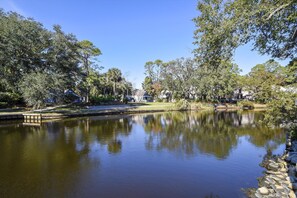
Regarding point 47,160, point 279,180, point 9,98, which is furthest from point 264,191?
point 9,98

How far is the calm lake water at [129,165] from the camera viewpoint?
6.26 metres

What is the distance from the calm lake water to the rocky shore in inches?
16.6

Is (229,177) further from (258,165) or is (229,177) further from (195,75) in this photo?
(195,75)

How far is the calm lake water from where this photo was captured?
20.5 feet

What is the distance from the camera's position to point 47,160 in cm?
891

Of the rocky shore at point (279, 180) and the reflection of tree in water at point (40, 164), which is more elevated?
the rocky shore at point (279, 180)

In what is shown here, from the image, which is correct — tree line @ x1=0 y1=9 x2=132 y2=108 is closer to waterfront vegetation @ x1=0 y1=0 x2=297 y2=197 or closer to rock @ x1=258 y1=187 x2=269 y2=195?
waterfront vegetation @ x1=0 y1=0 x2=297 y2=197

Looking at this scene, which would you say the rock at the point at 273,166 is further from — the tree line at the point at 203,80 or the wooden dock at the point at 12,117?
the tree line at the point at 203,80

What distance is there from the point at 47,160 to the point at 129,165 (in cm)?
377

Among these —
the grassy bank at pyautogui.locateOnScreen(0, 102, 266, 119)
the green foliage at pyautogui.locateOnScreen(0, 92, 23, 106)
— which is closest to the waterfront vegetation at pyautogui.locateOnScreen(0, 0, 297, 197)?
the grassy bank at pyautogui.locateOnScreen(0, 102, 266, 119)

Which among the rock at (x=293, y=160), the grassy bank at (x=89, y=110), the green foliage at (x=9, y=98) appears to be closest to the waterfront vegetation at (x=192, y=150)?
the rock at (x=293, y=160)

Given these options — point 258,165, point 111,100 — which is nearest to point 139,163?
point 258,165

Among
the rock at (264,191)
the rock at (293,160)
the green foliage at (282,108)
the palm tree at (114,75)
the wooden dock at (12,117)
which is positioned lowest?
the rock at (264,191)

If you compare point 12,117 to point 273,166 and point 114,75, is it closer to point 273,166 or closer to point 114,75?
point 273,166
